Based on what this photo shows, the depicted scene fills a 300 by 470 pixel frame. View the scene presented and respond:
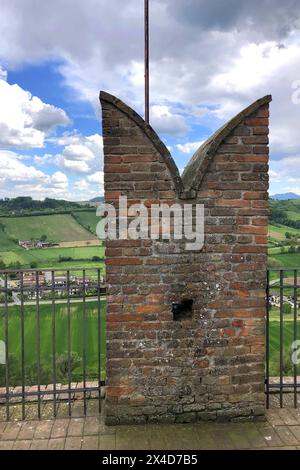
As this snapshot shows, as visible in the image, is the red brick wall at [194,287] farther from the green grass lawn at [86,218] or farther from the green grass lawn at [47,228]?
the green grass lawn at [86,218]

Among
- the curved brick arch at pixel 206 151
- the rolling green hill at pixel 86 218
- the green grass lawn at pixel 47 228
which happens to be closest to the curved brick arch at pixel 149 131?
the curved brick arch at pixel 206 151

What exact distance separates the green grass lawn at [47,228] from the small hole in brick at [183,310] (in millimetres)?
17728

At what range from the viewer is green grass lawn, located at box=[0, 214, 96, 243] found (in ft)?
70.0

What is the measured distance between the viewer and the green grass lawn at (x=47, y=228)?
21.3 meters

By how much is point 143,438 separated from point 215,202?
228 cm

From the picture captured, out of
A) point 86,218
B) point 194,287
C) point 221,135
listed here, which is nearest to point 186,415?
point 194,287

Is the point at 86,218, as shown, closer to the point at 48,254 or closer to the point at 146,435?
the point at 48,254

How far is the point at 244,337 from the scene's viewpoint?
3643 mm

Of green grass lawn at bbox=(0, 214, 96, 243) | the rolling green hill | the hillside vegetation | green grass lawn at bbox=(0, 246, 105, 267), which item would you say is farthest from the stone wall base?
the rolling green hill

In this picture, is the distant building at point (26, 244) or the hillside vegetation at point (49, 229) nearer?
the hillside vegetation at point (49, 229)

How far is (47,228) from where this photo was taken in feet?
74.0

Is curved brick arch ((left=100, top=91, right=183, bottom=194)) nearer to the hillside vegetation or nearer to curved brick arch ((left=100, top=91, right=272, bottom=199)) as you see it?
curved brick arch ((left=100, top=91, right=272, bottom=199))

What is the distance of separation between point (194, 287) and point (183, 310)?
0.26 meters

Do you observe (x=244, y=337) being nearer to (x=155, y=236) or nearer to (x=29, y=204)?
(x=155, y=236)
